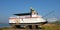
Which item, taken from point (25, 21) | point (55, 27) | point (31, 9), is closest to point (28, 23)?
point (25, 21)

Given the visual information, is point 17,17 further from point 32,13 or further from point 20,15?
point 32,13

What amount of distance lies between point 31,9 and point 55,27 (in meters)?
14.4

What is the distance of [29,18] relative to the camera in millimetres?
29031

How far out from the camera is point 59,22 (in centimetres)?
1411

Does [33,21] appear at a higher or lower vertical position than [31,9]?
lower

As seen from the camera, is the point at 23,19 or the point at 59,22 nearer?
the point at 59,22

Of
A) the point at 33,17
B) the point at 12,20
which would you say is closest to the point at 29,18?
the point at 33,17

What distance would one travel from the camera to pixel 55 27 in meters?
14.5

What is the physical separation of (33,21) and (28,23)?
1179mm

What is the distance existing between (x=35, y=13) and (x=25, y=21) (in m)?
2.74

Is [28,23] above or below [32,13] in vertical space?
below

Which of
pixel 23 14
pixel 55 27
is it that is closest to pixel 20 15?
pixel 23 14

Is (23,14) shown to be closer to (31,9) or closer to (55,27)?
(31,9)

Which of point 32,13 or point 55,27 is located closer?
point 55,27
